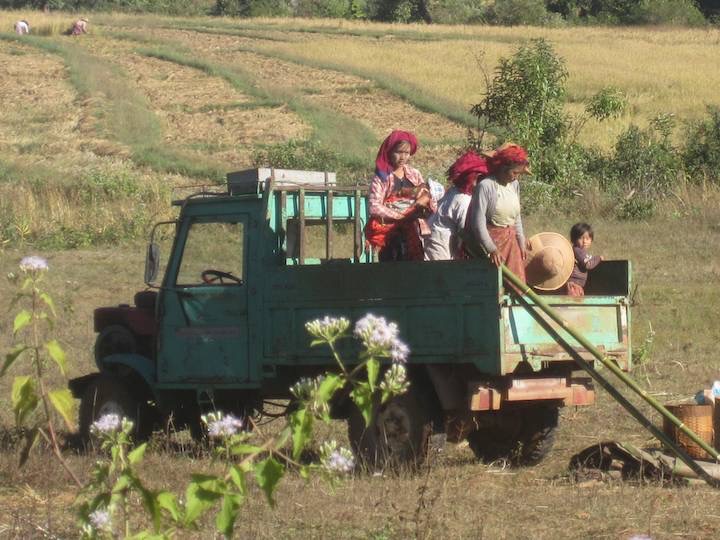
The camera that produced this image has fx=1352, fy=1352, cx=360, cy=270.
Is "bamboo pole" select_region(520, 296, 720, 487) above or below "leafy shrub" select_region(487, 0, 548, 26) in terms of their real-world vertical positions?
below

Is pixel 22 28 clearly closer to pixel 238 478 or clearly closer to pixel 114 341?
→ pixel 114 341

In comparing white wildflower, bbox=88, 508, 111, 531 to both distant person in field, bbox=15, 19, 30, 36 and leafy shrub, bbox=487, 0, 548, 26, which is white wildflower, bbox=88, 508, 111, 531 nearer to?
distant person in field, bbox=15, 19, 30, 36

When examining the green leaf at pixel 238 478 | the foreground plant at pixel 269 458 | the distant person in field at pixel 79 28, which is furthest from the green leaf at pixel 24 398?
the distant person in field at pixel 79 28

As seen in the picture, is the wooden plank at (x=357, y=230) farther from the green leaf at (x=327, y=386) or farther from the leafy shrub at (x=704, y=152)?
the leafy shrub at (x=704, y=152)

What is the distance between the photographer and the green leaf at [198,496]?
4.46 meters

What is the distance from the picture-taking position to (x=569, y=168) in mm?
26016

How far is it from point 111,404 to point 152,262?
1.34 m

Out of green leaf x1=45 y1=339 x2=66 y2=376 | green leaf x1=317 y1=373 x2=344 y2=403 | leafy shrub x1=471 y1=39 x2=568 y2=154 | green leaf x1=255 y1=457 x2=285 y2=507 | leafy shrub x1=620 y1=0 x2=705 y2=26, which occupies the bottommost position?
green leaf x1=255 y1=457 x2=285 y2=507

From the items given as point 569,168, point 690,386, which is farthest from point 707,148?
point 690,386

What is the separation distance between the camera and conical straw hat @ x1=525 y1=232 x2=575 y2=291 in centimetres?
951

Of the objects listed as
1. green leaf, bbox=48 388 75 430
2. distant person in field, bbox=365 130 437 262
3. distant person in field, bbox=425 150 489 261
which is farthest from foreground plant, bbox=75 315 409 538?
distant person in field, bbox=365 130 437 262

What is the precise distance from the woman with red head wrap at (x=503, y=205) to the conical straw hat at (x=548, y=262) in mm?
168

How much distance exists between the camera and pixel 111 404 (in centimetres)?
1051

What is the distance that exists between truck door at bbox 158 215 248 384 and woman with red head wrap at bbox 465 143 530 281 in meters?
1.85
